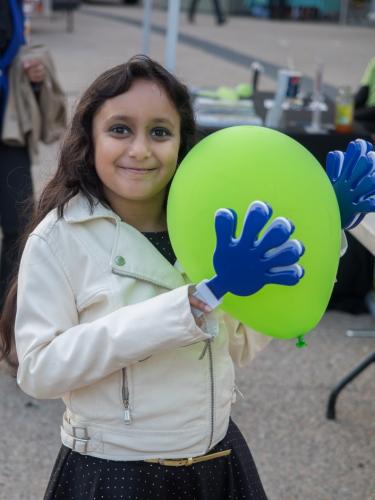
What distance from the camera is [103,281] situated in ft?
5.41

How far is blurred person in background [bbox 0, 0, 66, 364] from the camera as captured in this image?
3.62 m

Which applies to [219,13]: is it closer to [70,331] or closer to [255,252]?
[70,331]

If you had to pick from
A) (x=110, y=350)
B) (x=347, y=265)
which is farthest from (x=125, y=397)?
(x=347, y=265)

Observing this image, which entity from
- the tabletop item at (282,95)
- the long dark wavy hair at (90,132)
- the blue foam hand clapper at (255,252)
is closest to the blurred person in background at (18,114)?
the tabletop item at (282,95)

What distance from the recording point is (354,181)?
5.67 feet

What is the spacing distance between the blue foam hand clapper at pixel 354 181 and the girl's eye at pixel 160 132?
1.13 feet

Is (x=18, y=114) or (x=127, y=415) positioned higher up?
(x=127, y=415)

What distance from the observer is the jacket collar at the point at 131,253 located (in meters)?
1.67

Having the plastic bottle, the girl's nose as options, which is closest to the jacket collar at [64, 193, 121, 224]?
the girl's nose

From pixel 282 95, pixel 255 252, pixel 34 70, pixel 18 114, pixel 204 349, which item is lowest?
pixel 282 95

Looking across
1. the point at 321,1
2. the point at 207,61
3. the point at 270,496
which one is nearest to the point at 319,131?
the point at 270,496

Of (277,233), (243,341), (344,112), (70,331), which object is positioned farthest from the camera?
(344,112)

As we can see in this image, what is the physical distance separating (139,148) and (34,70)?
7.34 feet

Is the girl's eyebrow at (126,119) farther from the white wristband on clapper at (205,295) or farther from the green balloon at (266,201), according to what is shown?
the white wristband on clapper at (205,295)
